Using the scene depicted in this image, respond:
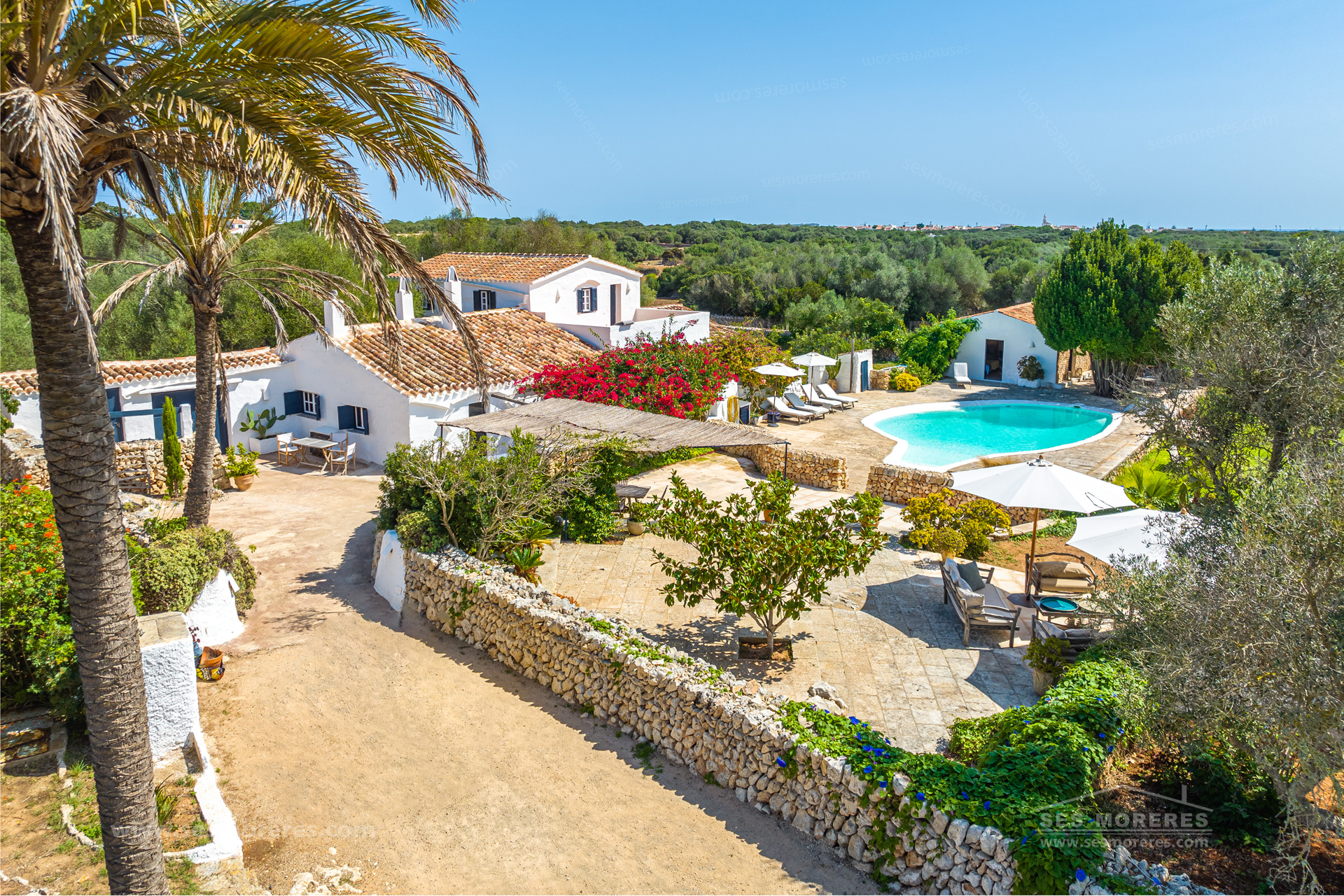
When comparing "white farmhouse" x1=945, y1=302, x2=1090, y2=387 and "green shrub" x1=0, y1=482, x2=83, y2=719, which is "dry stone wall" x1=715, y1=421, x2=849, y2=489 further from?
"white farmhouse" x1=945, y1=302, x2=1090, y2=387

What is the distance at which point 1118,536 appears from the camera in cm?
1248

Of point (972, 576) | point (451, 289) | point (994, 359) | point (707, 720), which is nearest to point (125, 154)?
point (707, 720)

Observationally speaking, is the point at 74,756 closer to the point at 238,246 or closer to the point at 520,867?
the point at 520,867

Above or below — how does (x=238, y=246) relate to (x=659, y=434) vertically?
above

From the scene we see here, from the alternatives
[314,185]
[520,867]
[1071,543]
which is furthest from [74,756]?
[1071,543]

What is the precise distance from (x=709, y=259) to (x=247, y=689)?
70.5m

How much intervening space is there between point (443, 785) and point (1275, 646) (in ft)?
26.8

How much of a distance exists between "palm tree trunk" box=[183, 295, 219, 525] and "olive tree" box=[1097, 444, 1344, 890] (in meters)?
14.1

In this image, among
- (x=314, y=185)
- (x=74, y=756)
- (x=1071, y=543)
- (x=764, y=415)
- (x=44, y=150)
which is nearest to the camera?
(x=44, y=150)

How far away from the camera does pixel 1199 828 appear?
8.14 metres

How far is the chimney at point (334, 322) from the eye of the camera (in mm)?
24234

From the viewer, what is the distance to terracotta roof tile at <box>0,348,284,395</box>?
2158 centimetres

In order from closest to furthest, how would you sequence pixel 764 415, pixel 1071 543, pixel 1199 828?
pixel 1199 828 < pixel 1071 543 < pixel 764 415

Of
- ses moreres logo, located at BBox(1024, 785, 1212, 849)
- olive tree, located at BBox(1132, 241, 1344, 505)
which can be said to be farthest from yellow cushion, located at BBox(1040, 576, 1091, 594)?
ses moreres logo, located at BBox(1024, 785, 1212, 849)
